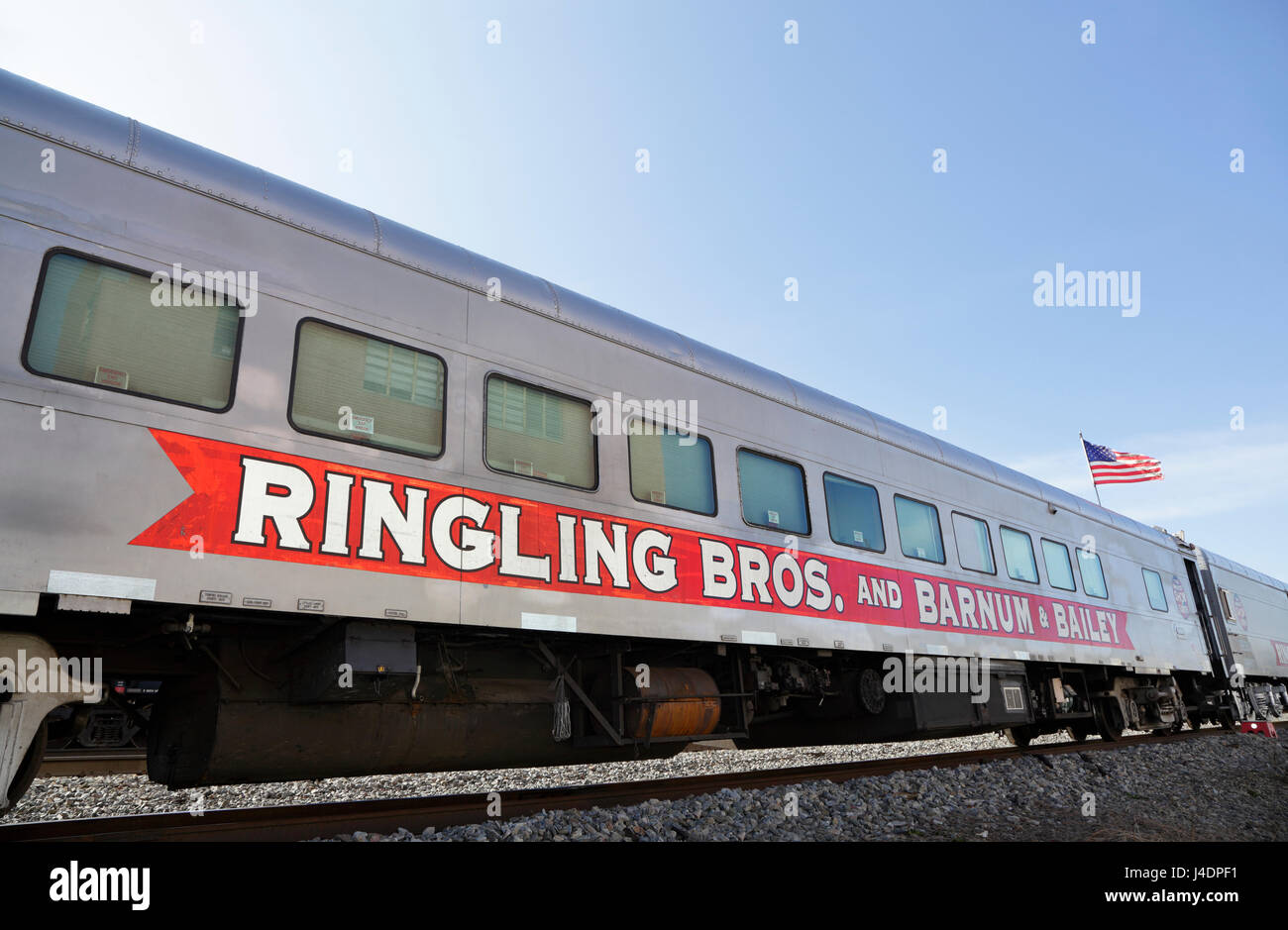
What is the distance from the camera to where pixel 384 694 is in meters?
4.41

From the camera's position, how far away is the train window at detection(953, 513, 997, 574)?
8.81 m

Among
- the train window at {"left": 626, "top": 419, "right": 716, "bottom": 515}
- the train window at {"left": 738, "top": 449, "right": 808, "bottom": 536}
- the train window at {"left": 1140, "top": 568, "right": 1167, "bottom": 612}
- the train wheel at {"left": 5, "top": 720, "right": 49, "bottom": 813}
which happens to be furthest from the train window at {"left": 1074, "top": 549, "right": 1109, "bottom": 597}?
Result: the train wheel at {"left": 5, "top": 720, "right": 49, "bottom": 813}

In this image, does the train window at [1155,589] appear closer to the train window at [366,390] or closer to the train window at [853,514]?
the train window at [853,514]

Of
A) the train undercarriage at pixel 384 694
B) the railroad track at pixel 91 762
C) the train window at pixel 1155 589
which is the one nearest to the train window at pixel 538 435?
the train undercarriage at pixel 384 694

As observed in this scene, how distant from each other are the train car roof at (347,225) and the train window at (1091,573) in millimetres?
5217

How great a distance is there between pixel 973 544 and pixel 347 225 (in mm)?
7490

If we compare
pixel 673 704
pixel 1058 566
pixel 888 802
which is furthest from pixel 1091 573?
pixel 673 704

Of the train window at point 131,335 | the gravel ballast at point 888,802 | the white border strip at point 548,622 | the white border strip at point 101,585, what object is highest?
the train window at point 131,335

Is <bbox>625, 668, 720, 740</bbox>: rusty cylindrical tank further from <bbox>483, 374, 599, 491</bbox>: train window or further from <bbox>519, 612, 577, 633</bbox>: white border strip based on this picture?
<bbox>483, 374, 599, 491</bbox>: train window

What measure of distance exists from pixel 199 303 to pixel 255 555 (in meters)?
1.39

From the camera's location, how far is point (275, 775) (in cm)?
438

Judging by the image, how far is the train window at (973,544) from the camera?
28.9 ft

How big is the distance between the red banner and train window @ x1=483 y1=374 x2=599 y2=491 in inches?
10.8
